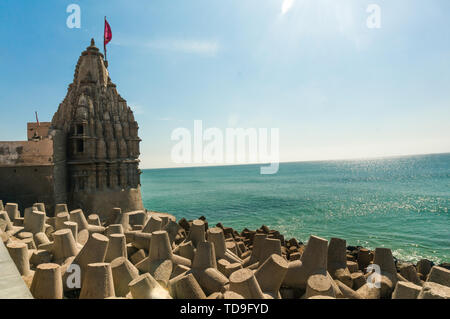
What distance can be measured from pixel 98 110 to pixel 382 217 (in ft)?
86.0

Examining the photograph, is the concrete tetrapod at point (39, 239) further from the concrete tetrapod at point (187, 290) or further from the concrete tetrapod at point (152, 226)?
the concrete tetrapod at point (187, 290)

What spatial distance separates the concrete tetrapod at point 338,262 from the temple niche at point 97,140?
13.2 m

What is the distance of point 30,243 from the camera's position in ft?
18.4

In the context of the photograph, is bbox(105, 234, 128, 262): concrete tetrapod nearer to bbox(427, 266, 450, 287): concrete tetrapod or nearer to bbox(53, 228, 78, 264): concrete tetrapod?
bbox(53, 228, 78, 264): concrete tetrapod

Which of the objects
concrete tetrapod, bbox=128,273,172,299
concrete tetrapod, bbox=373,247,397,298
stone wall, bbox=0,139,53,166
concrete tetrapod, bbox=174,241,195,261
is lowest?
concrete tetrapod, bbox=373,247,397,298

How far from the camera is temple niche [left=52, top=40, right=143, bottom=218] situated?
48.1 ft

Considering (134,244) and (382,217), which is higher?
(134,244)

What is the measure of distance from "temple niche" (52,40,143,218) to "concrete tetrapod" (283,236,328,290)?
1318cm

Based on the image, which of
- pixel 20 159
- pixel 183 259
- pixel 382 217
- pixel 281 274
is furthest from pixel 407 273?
pixel 382 217

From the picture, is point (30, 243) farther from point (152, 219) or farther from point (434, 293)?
point (434, 293)

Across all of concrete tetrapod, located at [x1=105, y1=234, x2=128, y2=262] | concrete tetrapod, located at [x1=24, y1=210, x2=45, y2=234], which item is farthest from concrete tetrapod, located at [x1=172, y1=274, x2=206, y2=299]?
concrete tetrapod, located at [x1=24, y1=210, x2=45, y2=234]

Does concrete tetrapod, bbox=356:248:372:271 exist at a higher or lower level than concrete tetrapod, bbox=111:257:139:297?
lower

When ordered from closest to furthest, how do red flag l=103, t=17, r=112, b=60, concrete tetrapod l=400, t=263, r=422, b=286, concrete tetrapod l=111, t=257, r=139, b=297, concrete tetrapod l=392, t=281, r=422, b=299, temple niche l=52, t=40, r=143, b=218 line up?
concrete tetrapod l=392, t=281, r=422, b=299 → concrete tetrapod l=111, t=257, r=139, b=297 → concrete tetrapod l=400, t=263, r=422, b=286 → temple niche l=52, t=40, r=143, b=218 → red flag l=103, t=17, r=112, b=60

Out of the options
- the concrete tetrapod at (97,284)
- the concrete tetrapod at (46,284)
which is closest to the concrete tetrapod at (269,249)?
the concrete tetrapod at (97,284)
